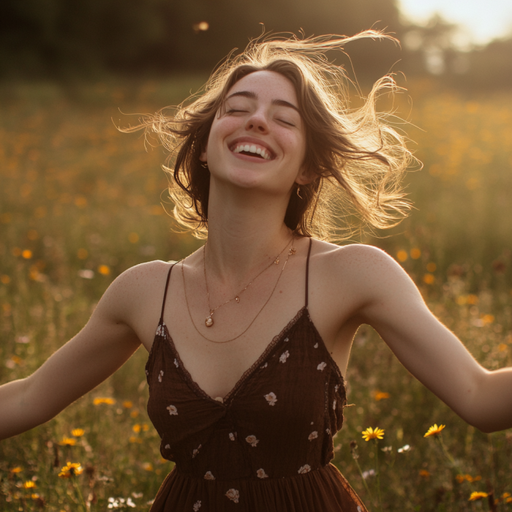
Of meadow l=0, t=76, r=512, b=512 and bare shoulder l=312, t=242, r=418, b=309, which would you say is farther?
meadow l=0, t=76, r=512, b=512

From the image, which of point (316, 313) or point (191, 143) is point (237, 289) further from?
point (191, 143)

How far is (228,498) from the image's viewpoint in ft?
4.77

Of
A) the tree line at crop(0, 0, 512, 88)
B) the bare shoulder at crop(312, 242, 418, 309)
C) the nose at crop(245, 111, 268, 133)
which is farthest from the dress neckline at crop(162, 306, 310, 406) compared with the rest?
the tree line at crop(0, 0, 512, 88)

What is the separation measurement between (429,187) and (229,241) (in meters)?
5.20

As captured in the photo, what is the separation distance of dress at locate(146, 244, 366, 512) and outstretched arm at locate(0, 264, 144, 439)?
0.26 meters

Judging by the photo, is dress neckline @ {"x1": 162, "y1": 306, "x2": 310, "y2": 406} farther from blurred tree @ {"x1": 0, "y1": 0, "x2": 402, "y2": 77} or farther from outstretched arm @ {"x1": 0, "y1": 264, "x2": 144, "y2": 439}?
blurred tree @ {"x1": 0, "y1": 0, "x2": 402, "y2": 77}

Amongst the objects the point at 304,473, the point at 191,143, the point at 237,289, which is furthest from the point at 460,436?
the point at 191,143

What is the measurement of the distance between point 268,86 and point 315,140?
0.21m

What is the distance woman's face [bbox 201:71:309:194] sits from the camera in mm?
1578

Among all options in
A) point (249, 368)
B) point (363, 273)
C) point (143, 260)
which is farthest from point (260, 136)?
point (143, 260)

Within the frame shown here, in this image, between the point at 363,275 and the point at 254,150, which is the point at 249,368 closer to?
the point at 363,275

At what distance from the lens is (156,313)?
1629 mm

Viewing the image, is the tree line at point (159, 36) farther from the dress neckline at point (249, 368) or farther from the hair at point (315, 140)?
the dress neckline at point (249, 368)

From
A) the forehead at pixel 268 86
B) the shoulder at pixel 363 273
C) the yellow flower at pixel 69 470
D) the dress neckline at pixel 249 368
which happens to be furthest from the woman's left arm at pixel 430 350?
the yellow flower at pixel 69 470
